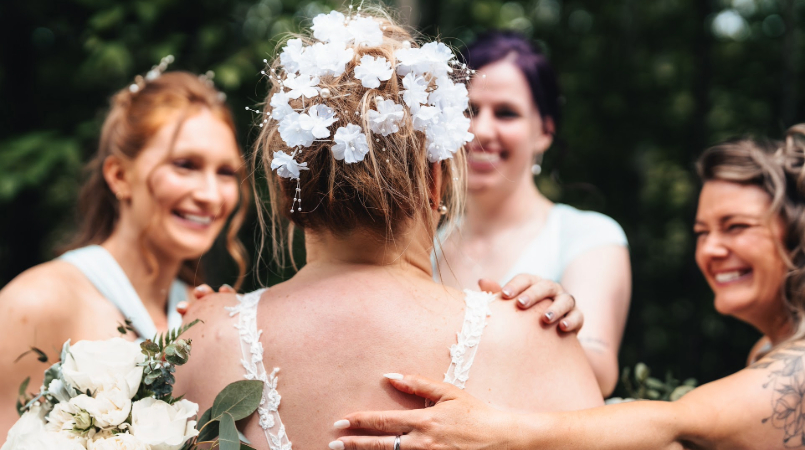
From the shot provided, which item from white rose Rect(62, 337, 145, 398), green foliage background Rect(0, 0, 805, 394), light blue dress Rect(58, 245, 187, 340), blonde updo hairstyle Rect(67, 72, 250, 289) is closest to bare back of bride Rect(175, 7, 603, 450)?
white rose Rect(62, 337, 145, 398)

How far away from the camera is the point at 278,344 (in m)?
1.66

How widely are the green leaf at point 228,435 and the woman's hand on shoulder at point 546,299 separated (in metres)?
0.77

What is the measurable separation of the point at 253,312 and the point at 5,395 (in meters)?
1.43

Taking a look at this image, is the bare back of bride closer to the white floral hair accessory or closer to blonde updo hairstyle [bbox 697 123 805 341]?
the white floral hair accessory

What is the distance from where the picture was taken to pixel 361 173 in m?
1.57

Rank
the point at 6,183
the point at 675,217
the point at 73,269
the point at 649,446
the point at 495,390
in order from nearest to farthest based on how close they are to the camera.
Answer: the point at 495,390, the point at 649,446, the point at 73,269, the point at 6,183, the point at 675,217

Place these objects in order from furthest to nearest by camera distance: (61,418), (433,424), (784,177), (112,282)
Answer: (112,282) < (784,177) < (61,418) < (433,424)

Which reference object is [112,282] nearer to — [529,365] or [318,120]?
[318,120]

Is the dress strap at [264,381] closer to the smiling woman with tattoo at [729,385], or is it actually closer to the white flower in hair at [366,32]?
the smiling woman with tattoo at [729,385]

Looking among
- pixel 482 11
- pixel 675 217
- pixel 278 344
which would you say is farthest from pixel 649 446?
pixel 675 217

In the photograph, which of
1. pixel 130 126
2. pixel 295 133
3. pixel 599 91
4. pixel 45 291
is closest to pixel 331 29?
pixel 295 133

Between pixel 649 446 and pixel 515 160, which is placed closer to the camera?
pixel 649 446

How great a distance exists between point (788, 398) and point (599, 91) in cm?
596

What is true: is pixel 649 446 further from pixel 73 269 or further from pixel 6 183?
pixel 6 183
